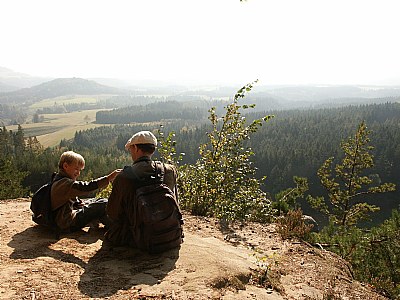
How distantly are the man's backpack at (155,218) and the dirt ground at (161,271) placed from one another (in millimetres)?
172

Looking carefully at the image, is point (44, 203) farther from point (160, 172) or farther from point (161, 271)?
point (161, 271)

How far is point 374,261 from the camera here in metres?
6.61

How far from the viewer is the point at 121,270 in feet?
13.0

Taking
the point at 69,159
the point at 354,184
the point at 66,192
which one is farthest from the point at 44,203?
the point at 354,184

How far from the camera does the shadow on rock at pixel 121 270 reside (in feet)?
11.5

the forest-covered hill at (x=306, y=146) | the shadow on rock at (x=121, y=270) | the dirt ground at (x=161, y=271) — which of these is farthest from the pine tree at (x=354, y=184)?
the forest-covered hill at (x=306, y=146)

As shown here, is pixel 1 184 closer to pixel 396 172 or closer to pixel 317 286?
pixel 317 286

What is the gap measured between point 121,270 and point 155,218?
73 centimetres

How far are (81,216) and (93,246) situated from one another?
2.43 feet

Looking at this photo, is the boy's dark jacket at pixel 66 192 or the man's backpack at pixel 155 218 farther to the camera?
the boy's dark jacket at pixel 66 192

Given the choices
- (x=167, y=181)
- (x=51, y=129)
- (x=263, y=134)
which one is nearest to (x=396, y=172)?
(x=263, y=134)

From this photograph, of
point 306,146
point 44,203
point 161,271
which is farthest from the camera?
point 306,146

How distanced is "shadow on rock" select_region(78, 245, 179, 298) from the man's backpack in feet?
0.50

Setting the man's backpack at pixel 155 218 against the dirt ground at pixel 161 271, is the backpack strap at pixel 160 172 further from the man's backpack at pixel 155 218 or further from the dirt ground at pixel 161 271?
the dirt ground at pixel 161 271
